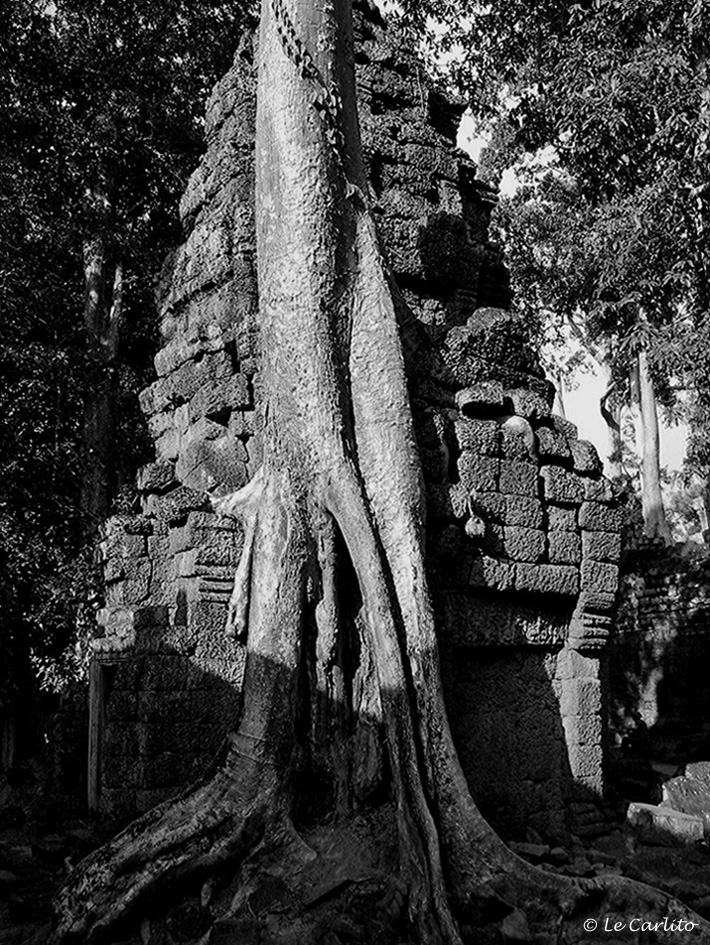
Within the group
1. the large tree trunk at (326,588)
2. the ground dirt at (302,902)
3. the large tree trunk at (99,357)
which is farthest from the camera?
the large tree trunk at (99,357)

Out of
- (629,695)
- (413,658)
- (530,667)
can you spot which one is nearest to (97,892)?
(413,658)

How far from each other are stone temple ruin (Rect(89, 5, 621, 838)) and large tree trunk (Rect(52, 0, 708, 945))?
480 mm

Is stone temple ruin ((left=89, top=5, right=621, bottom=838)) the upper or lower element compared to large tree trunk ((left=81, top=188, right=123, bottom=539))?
lower

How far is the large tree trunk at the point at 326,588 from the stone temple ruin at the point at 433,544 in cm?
48

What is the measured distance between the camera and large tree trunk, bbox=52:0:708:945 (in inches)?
145

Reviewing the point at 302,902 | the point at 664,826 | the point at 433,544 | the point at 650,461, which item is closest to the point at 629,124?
the point at 433,544

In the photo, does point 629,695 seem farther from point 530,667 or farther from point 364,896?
point 364,896

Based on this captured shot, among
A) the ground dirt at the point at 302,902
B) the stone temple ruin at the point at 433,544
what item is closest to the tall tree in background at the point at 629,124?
the stone temple ruin at the point at 433,544

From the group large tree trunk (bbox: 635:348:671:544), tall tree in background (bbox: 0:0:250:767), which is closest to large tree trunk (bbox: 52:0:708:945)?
tall tree in background (bbox: 0:0:250:767)

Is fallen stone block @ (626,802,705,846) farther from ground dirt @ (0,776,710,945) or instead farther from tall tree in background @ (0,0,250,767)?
tall tree in background @ (0,0,250,767)

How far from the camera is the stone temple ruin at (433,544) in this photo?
16.0 ft

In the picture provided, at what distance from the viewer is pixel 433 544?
490 cm

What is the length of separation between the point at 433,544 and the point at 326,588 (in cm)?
77

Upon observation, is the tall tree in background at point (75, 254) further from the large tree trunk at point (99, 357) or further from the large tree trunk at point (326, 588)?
the large tree trunk at point (326, 588)
